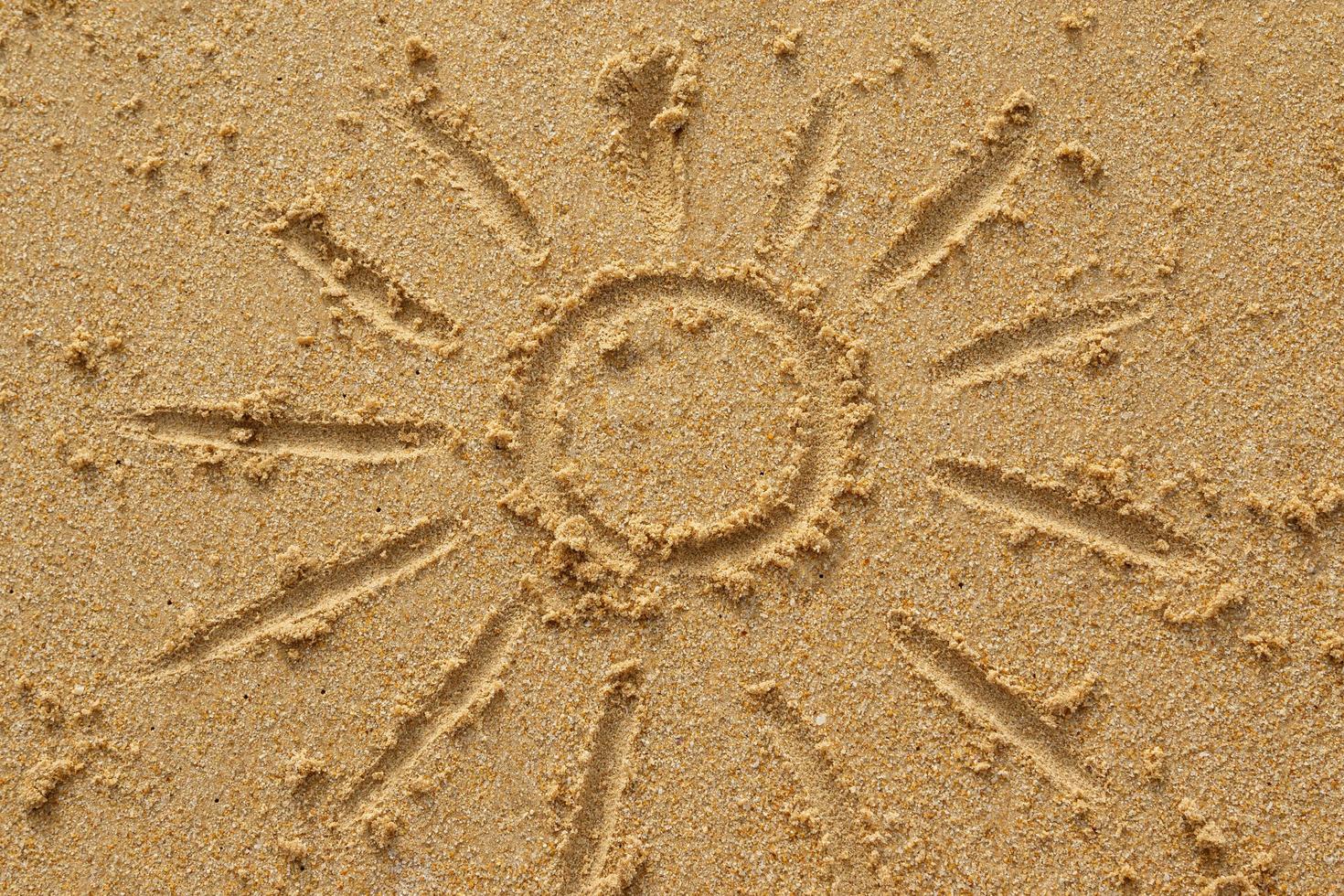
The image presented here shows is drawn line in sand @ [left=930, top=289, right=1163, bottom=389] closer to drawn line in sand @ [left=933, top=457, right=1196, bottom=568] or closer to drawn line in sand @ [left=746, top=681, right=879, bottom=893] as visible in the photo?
drawn line in sand @ [left=933, top=457, right=1196, bottom=568]

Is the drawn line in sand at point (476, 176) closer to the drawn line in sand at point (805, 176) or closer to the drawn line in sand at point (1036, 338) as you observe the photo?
the drawn line in sand at point (805, 176)

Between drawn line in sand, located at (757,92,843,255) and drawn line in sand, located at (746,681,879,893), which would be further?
drawn line in sand, located at (757,92,843,255)

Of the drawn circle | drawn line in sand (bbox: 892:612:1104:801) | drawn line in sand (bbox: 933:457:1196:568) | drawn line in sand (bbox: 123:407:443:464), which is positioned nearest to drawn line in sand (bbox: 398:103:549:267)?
the drawn circle

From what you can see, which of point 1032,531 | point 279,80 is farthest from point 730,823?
point 279,80

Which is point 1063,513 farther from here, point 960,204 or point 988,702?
point 960,204

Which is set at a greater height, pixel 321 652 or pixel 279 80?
pixel 279 80

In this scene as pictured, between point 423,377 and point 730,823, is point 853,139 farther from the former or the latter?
point 730,823
